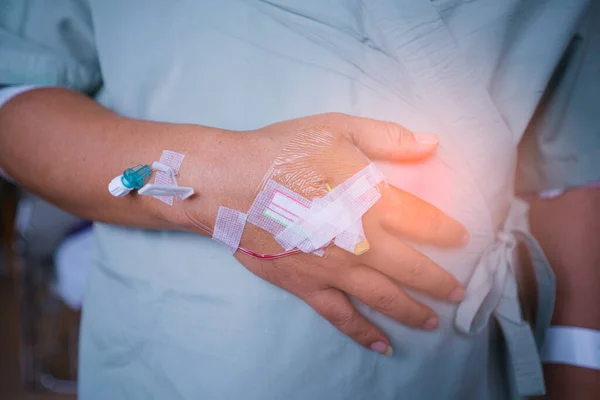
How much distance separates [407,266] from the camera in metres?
0.65

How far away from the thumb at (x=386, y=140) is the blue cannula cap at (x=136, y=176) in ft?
0.97

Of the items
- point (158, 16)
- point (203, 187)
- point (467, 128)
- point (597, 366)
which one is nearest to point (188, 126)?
point (203, 187)

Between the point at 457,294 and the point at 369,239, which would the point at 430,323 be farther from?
the point at 369,239

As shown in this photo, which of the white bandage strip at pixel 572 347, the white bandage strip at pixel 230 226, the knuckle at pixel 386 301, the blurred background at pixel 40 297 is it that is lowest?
the blurred background at pixel 40 297

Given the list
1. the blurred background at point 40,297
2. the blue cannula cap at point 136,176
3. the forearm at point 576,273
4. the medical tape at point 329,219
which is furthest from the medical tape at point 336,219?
the blurred background at point 40,297

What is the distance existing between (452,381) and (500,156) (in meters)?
0.38

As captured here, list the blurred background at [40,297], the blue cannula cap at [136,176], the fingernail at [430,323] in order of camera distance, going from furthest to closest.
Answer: the blurred background at [40,297] < the fingernail at [430,323] < the blue cannula cap at [136,176]

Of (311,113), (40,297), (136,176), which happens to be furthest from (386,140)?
(40,297)

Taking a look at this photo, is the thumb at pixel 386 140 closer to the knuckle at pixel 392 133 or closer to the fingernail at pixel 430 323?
the knuckle at pixel 392 133

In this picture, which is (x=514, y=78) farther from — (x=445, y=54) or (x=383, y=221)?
(x=383, y=221)

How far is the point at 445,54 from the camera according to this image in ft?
2.21

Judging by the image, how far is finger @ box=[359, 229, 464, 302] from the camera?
631mm

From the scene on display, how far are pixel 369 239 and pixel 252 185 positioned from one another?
18cm

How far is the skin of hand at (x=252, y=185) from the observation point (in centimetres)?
61
